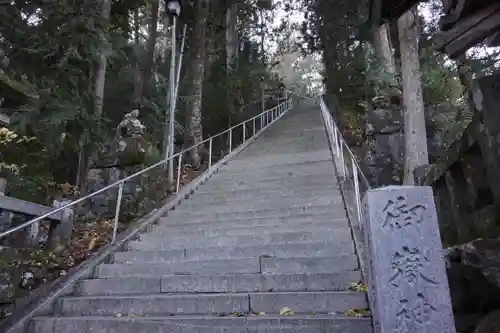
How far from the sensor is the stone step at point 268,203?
6.11 m

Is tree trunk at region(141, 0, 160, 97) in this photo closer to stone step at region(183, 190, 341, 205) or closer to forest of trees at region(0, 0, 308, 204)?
forest of trees at region(0, 0, 308, 204)

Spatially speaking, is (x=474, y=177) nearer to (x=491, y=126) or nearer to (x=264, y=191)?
(x=491, y=126)

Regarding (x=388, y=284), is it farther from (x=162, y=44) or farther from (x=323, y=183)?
(x=162, y=44)

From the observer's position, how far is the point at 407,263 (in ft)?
8.04

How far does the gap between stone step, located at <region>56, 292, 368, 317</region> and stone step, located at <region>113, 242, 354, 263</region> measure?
866 millimetres

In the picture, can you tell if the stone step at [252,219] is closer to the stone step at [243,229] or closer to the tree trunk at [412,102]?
the stone step at [243,229]

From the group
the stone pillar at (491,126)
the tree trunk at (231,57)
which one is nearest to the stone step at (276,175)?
the stone pillar at (491,126)

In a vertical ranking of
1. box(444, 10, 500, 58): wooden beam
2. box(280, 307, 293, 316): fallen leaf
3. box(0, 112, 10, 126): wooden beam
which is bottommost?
box(280, 307, 293, 316): fallen leaf

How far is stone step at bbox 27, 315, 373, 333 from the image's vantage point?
3.12 m

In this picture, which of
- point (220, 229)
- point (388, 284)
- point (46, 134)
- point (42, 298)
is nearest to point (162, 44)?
point (46, 134)

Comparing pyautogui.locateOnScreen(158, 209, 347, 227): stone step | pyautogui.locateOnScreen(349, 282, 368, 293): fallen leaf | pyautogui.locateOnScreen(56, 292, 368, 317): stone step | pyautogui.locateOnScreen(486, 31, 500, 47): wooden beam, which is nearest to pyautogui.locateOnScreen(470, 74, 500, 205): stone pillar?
pyautogui.locateOnScreen(486, 31, 500, 47): wooden beam

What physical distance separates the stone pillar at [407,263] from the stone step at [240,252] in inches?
73.1

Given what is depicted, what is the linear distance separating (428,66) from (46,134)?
34.6 feet

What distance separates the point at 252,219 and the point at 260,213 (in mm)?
255
